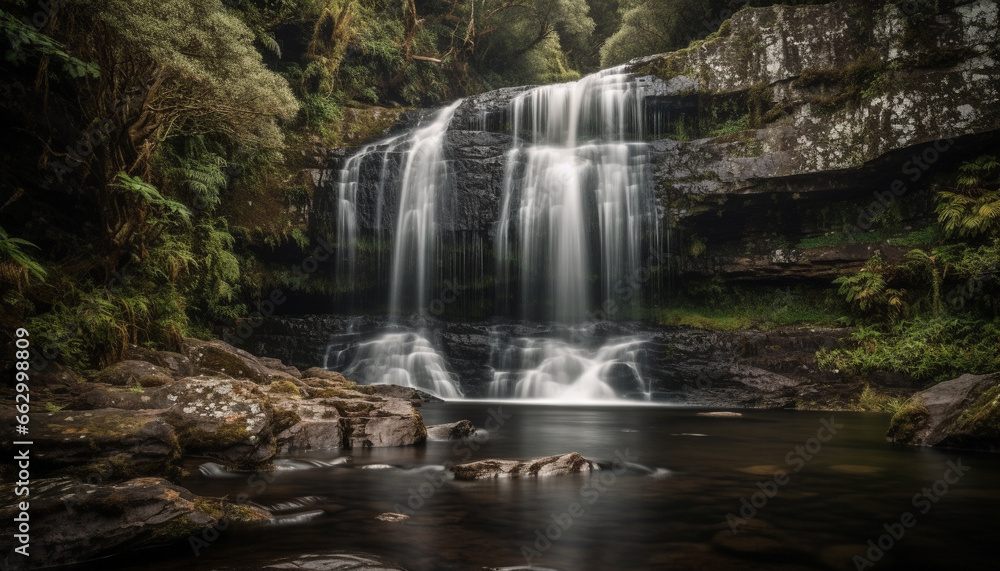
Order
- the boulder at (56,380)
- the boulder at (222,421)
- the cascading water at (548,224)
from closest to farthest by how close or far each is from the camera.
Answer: the boulder at (222,421) < the boulder at (56,380) < the cascading water at (548,224)

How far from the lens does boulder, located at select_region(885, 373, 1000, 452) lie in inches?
275

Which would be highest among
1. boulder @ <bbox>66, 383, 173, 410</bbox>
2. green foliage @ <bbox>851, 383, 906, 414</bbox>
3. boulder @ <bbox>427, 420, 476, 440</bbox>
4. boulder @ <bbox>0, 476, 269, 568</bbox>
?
boulder @ <bbox>66, 383, 173, 410</bbox>

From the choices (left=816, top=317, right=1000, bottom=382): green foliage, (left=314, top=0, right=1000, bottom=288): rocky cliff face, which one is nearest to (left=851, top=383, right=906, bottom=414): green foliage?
(left=816, top=317, right=1000, bottom=382): green foliage

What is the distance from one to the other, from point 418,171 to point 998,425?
15.2m

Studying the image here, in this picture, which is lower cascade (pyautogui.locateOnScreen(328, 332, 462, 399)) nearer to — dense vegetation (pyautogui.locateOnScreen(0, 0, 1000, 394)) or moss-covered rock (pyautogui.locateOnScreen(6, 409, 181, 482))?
dense vegetation (pyautogui.locateOnScreen(0, 0, 1000, 394))

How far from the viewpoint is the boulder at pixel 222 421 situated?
5820mm

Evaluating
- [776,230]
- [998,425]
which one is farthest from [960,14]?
[998,425]

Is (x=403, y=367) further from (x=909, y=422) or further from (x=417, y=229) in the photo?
(x=909, y=422)

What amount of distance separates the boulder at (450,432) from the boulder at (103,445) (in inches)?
147

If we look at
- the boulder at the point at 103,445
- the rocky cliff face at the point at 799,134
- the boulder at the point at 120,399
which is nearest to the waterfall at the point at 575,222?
the rocky cliff face at the point at 799,134

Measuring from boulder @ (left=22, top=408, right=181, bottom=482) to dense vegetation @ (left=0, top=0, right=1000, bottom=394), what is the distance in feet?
7.52

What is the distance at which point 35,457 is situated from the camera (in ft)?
14.5

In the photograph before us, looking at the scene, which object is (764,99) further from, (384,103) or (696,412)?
(384,103)

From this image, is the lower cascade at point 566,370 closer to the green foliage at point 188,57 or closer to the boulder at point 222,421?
the green foliage at point 188,57
